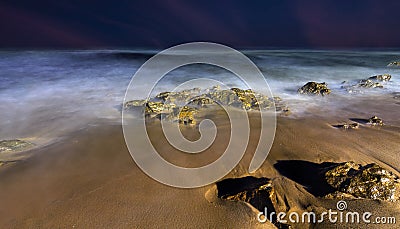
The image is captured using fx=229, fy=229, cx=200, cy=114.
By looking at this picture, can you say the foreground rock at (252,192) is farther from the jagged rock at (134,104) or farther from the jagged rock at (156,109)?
the jagged rock at (134,104)

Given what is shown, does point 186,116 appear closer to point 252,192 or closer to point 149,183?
point 149,183

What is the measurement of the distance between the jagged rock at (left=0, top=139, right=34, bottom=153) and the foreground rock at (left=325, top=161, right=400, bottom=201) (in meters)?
4.40

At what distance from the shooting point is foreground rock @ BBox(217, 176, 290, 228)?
237 centimetres

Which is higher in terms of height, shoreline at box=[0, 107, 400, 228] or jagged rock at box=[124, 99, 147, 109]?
jagged rock at box=[124, 99, 147, 109]

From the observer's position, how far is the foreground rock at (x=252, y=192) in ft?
7.78

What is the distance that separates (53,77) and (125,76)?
9.33 feet

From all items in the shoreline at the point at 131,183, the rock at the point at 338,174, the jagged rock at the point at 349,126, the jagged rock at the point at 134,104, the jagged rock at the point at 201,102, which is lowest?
the shoreline at the point at 131,183

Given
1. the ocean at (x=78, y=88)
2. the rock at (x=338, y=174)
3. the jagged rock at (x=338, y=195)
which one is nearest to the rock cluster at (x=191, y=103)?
the ocean at (x=78, y=88)

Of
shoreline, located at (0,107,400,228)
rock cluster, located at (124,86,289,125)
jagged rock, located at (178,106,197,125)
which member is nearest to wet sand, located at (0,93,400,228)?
shoreline, located at (0,107,400,228)

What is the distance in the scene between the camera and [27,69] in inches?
417

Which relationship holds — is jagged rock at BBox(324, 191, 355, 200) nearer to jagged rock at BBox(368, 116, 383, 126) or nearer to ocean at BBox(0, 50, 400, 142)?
jagged rock at BBox(368, 116, 383, 126)

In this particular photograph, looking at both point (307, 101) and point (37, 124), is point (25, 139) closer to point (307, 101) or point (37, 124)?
point (37, 124)

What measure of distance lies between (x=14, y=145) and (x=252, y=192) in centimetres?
375

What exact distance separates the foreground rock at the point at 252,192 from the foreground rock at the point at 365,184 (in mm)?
662
